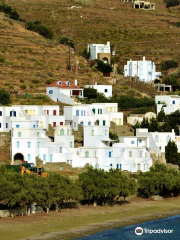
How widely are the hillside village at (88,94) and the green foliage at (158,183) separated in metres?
0.37

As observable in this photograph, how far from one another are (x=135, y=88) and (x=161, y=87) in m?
4.22

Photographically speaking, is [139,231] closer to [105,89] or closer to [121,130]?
[121,130]

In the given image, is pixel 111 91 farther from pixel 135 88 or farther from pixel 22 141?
pixel 22 141

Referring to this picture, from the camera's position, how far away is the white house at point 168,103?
10212cm

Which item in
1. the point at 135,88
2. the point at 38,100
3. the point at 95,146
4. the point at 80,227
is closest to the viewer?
the point at 80,227

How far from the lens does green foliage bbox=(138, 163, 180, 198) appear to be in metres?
77.8

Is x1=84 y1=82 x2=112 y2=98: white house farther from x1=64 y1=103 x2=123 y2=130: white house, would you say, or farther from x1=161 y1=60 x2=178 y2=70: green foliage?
x1=161 y1=60 x2=178 y2=70: green foliage

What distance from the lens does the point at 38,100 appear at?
100m

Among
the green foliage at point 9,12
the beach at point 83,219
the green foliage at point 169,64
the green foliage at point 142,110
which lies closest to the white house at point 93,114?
the green foliage at point 142,110

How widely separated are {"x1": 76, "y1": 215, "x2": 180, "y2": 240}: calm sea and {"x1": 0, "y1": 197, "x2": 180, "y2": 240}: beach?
772mm

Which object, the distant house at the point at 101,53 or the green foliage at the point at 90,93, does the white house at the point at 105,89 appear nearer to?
the green foliage at the point at 90,93

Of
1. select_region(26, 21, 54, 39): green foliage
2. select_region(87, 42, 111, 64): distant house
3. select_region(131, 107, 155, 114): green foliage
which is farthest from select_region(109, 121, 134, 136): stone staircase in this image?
select_region(26, 21, 54, 39): green foliage

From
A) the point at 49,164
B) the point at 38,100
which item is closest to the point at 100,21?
the point at 38,100

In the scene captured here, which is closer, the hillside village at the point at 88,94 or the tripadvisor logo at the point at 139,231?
the tripadvisor logo at the point at 139,231
